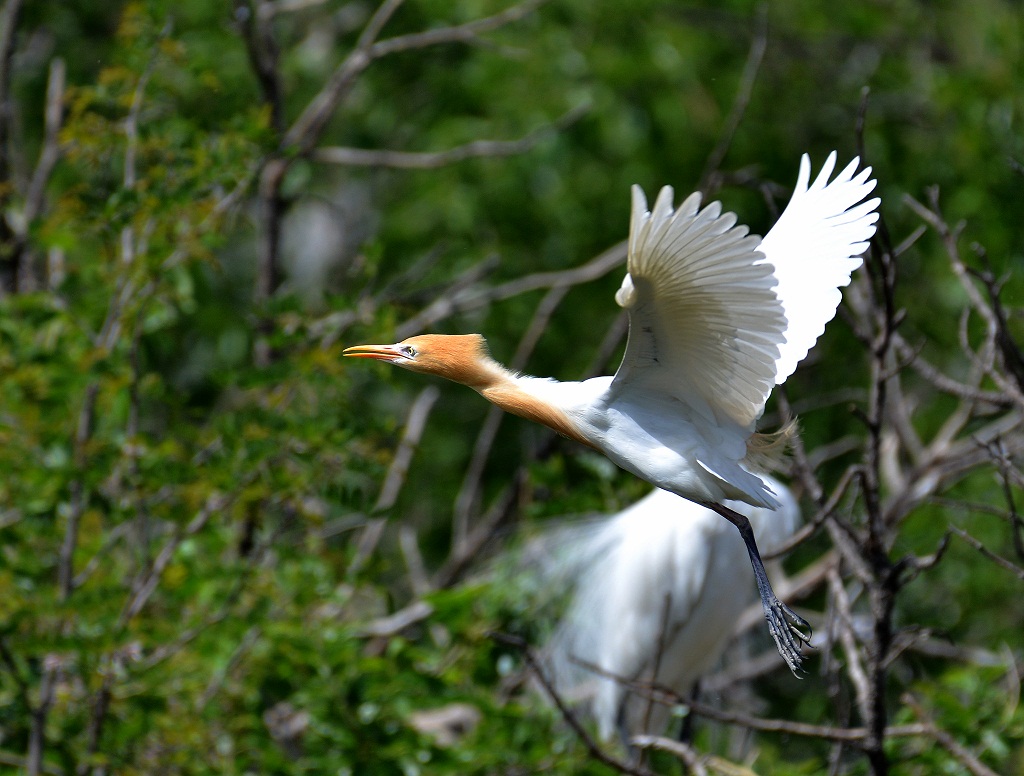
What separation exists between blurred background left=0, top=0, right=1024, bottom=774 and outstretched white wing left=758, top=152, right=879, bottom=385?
0.13 metres

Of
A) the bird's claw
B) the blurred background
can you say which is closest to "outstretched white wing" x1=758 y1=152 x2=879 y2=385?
the blurred background

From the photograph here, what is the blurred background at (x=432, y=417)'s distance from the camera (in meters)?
3.25

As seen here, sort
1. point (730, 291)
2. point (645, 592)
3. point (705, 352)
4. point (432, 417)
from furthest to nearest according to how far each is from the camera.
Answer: point (432, 417)
point (645, 592)
point (705, 352)
point (730, 291)

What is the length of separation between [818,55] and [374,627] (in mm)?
4730

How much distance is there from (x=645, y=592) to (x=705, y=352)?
2.84 metres

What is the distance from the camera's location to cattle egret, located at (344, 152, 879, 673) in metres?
2.04

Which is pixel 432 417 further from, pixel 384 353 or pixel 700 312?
pixel 700 312

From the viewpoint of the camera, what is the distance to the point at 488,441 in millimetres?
4934

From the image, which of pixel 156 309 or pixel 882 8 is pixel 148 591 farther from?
pixel 882 8

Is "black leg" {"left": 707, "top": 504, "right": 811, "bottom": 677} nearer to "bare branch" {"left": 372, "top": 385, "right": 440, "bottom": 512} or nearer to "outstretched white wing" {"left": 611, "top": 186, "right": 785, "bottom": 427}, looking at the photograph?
"outstretched white wing" {"left": 611, "top": 186, "right": 785, "bottom": 427}

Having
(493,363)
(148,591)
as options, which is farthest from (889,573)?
(148,591)

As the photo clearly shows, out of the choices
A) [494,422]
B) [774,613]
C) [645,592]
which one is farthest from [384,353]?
[645,592]

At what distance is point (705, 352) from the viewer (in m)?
2.23

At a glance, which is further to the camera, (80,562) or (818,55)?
(818,55)
